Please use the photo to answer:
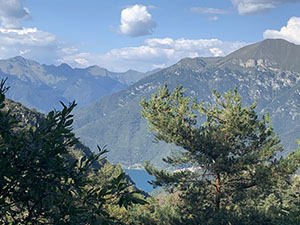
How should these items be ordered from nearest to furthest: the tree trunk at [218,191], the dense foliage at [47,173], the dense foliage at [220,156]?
the dense foliage at [47,173]
the dense foliage at [220,156]
the tree trunk at [218,191]

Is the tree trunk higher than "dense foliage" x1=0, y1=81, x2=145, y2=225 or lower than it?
higher

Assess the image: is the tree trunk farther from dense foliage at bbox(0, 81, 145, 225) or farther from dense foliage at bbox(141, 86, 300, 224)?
dense foliage at bbox(0, 81, 145, 225)

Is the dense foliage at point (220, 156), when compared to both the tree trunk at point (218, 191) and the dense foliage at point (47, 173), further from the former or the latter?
the dense foliage at point (47, 173)

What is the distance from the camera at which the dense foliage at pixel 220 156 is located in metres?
19.9

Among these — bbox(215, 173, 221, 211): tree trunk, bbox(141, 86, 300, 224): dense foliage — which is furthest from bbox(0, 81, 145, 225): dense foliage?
bbox(215, 173, 221, 211): tree trunk

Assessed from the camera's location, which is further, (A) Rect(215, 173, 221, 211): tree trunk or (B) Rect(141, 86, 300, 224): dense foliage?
(A) Rect(215, 173, 221, 211): tree trunk

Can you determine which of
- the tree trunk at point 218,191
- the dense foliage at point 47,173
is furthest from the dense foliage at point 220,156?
the dense foliage at point 47,173

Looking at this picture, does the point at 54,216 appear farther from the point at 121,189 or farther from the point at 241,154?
the point at 241,154

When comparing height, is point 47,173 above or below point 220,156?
below

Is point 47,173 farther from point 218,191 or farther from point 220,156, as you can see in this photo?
point 218,191

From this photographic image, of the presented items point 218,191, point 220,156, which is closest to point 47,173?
point 220,156

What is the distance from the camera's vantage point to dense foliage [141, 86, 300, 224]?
65.3ft

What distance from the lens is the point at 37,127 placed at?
16.4ft

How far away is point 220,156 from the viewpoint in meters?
20.5
